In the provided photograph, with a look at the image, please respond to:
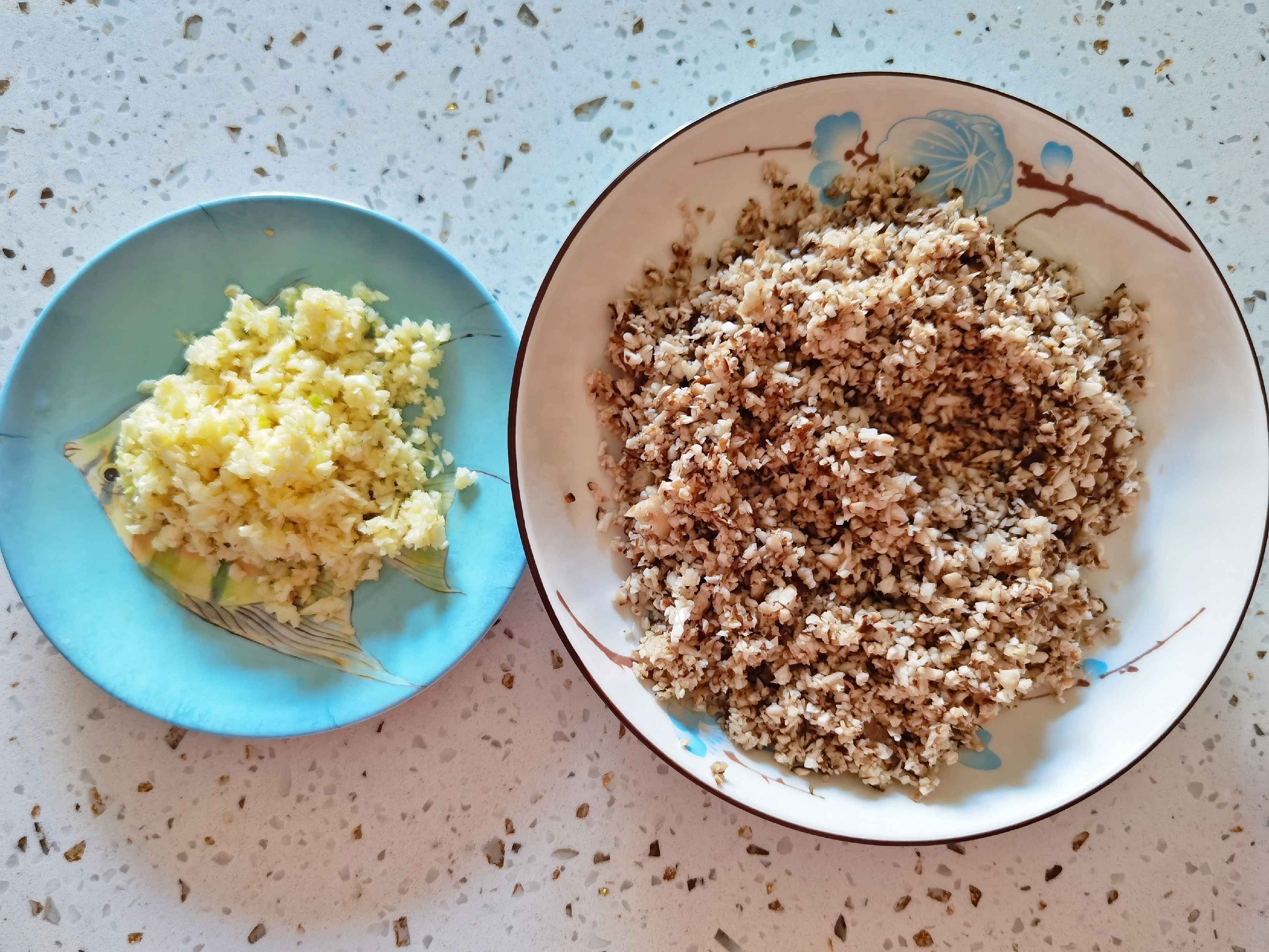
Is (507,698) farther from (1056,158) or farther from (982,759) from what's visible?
(1056,158)

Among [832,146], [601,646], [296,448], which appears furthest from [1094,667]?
[296,448]

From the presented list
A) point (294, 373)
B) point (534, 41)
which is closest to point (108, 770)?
point (294, 373)

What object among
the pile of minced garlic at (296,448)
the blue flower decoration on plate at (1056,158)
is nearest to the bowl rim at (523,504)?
the blue flower decoration on plate at (1056,158)

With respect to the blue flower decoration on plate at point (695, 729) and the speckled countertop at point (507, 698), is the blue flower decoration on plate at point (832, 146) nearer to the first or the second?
the speckled countertop at point (507, 698)

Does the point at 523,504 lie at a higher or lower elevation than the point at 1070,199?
lower

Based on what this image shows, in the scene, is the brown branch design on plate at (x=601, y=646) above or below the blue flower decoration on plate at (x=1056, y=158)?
below
